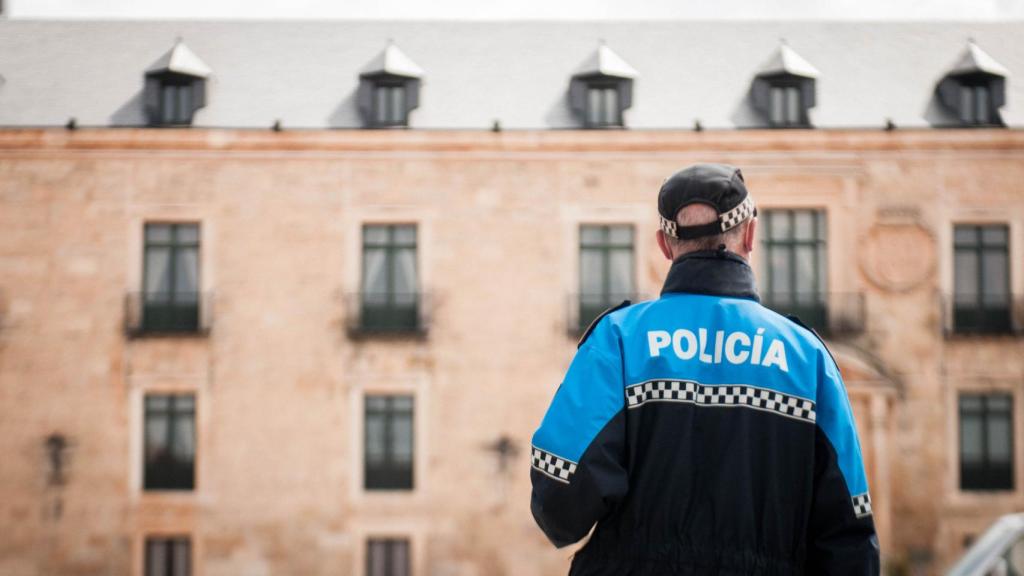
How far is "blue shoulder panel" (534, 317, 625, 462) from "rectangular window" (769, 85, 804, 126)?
1694cm

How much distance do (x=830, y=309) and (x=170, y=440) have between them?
13.1m

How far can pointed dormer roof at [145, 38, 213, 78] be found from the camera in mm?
18562

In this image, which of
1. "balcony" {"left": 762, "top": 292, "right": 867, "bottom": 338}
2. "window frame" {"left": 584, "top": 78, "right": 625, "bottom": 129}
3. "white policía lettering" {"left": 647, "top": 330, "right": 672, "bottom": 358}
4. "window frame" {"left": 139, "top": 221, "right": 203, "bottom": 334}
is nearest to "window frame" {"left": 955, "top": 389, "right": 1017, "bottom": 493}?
"balcony" {"left": 762, "top": 292, "right": 867, "bottom": 338}

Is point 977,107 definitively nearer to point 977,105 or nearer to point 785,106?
point 977,105

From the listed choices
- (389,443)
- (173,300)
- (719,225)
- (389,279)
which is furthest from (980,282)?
(719,225)

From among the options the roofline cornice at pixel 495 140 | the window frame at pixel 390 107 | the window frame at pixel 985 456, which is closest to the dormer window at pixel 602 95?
the roofline cornice at pixel 495 140

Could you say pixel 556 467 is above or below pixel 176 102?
below

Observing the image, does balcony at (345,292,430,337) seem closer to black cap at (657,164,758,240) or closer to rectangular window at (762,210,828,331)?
rectangular window at (762,210,828,331)

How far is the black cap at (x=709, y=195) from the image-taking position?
2789mm

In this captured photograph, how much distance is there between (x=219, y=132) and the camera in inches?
712

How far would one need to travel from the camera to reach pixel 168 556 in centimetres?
1792

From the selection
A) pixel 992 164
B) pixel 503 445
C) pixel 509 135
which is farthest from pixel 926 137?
pixel 503 445

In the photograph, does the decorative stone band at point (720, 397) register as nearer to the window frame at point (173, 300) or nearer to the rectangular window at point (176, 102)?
the window frame at point (173, 300)

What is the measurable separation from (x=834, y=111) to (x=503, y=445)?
31.4ft
